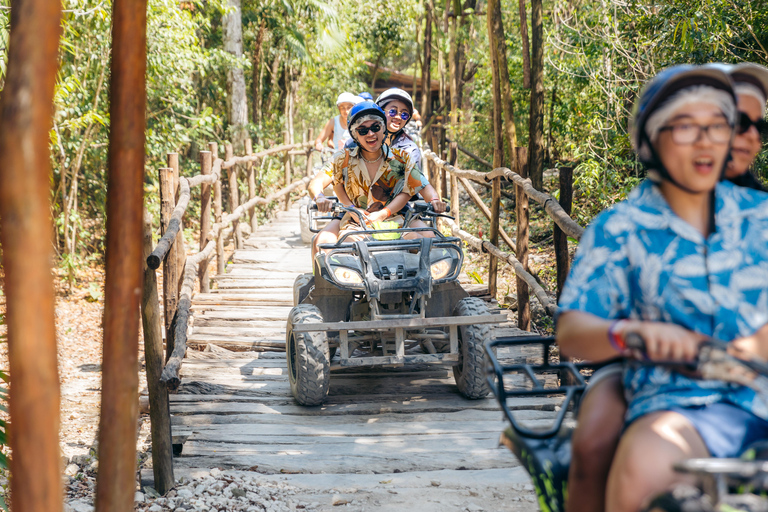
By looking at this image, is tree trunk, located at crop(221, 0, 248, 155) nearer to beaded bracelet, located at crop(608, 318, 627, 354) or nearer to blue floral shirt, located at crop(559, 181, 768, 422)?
blue floral shirt, located at crop(559, 181, 768, 422)

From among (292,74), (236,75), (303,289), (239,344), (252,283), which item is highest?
(292,74)

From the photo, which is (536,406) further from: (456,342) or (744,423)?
(744,423)

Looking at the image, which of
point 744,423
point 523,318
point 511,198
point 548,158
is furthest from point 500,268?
point 744,423

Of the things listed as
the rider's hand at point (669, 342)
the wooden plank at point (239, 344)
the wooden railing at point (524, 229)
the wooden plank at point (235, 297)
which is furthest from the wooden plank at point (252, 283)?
the rider's hand at point (669, 342)

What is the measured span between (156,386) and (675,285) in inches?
108

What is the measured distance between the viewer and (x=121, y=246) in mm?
1711

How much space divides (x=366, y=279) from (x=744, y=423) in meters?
2.93

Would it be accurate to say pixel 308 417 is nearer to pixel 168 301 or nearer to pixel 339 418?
pixel 339 418

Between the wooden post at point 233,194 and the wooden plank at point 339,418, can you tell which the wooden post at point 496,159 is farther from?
the wooden post at point 233,194

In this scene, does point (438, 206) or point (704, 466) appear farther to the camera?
point (438, 206)

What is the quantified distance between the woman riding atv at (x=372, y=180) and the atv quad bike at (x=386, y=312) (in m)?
0.41

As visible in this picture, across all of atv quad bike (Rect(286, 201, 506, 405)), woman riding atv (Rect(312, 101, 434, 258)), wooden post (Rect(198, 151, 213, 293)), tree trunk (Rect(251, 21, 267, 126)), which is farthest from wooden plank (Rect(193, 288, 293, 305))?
tree trunk (Rect(251, 21, 267, 126))

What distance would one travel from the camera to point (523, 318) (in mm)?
6215

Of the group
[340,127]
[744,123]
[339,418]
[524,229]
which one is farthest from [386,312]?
[340,127]
